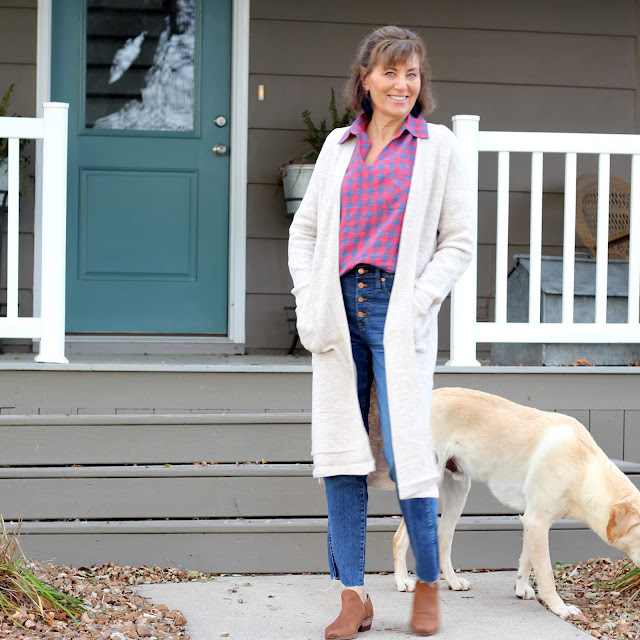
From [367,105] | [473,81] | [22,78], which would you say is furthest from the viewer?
[473,81]

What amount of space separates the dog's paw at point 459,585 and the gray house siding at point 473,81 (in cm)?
240

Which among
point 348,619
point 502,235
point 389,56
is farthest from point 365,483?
point 502,235

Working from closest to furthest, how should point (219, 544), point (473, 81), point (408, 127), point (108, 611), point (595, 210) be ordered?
point (408, 127)
point (108, 611)
point (219, 544)
point (595, 210)
point (473, 81)

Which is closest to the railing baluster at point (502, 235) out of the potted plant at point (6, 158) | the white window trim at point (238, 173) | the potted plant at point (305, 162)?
the potted plant at point (305, 162)

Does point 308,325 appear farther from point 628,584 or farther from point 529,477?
point 628,584

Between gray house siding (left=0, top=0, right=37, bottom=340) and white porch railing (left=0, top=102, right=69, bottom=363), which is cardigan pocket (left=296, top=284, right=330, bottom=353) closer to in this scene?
white porch railing (left=0, top=102, right=69, bottom=363)

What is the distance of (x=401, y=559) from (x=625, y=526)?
796 millimetres

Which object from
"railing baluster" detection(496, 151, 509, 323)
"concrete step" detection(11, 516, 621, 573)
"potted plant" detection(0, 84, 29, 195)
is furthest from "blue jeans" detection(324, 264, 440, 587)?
"potted plant" detection(0, 84, 29, 195)

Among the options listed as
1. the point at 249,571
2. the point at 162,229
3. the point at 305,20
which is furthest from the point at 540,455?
the point at 305,20

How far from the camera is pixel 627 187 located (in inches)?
210

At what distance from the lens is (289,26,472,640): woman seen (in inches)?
104

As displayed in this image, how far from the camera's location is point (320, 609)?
314 cm

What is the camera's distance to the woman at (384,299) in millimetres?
2629

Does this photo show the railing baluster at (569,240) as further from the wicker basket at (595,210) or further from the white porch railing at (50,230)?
the white porch railing at (50,230)
